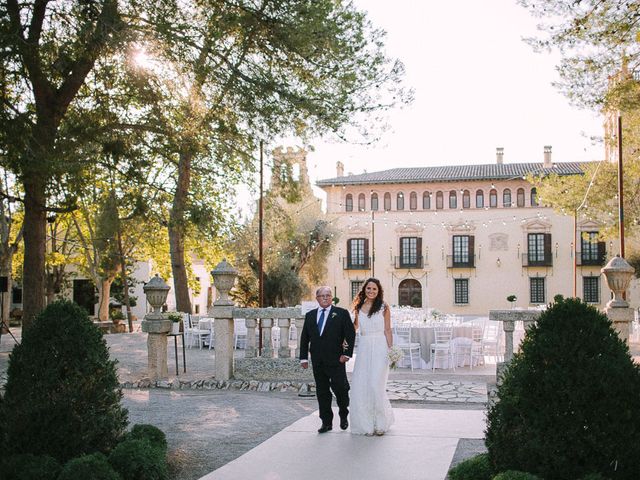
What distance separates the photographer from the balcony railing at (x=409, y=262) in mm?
45844

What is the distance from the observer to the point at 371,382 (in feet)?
23.4

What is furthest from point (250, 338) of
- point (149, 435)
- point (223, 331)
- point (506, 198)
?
point (506, 198)

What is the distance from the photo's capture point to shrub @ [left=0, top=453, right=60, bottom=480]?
457cm

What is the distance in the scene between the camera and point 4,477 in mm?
4699

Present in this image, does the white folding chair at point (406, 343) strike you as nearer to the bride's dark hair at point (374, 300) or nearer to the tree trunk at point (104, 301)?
the bride's dark hair at point (374, 300)

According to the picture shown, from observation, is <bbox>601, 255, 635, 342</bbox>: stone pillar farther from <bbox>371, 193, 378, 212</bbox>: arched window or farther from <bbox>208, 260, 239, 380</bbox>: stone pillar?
<bbox>371, 193, 378, 212</bbox>: arched window

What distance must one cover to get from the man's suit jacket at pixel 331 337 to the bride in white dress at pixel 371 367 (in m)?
0.15

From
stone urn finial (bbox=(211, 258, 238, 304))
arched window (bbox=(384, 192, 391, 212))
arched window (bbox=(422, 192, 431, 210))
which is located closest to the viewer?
stone urn finial (bbox=(211, 258, 238, 304))

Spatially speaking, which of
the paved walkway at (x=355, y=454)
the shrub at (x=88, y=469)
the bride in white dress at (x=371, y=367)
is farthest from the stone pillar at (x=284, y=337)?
the shrub at (x=88, y=469)

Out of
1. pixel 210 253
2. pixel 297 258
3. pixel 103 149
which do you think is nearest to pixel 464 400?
pixel 103 149

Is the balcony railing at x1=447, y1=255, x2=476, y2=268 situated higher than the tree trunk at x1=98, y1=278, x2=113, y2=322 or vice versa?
the balcony railing at x1=447, y1=255, x2=476, y2=268

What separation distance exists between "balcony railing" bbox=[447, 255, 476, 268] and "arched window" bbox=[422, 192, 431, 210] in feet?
12.1

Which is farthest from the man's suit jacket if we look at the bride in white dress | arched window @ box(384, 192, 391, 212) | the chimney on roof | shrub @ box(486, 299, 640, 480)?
the chimney on roof

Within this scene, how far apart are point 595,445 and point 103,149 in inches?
443
